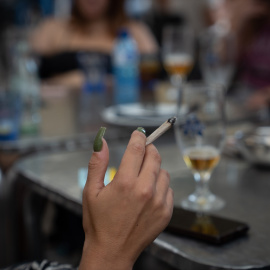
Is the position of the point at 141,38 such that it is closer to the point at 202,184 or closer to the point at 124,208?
the point at 202,184

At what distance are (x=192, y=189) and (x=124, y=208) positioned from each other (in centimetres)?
37

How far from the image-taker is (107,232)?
530 millimetres

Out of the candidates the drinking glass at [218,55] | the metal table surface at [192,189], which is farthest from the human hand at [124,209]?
the drinking glass at [218,55]

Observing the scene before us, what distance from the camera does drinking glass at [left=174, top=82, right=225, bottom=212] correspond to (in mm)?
806

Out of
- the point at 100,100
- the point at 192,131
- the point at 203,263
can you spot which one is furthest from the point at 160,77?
the point at 203,263

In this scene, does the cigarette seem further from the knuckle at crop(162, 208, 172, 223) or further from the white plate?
the white plate

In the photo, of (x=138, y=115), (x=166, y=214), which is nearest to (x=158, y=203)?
(x=166, y=214)

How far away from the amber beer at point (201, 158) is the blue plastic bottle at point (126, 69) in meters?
1.08

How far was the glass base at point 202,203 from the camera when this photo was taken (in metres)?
0.77

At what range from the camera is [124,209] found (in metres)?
0.52

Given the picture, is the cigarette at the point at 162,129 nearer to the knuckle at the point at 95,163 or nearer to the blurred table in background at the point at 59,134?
the knuckle at the point at 95,163

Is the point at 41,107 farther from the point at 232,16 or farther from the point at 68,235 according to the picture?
the point at 232,16

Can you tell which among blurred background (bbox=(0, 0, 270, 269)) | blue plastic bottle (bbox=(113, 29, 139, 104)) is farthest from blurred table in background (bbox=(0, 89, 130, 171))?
blue plastic bottle (bbox=(113, 29, 139, 104))

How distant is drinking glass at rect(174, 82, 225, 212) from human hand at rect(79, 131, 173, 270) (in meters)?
0.26
